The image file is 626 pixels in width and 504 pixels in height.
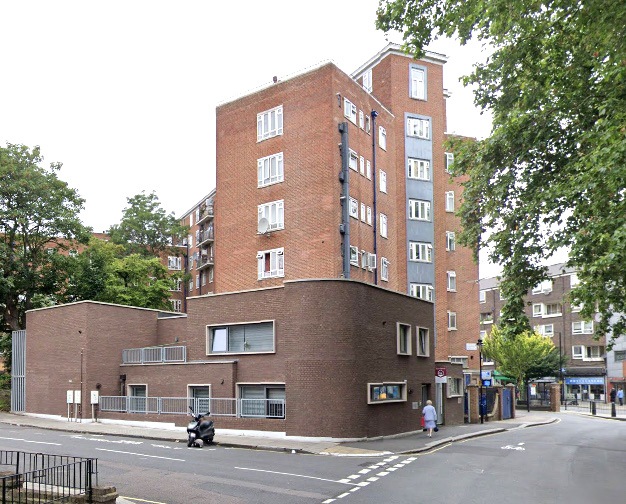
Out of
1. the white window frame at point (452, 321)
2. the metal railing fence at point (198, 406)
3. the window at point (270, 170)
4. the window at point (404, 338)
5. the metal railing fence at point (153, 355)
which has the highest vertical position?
the window at point (270, 170)

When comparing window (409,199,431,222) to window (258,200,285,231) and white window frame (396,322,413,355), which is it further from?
white window frame (396,322,413,355)

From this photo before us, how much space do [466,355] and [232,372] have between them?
2564 cm

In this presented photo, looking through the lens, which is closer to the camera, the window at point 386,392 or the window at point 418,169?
the window at point 386,392

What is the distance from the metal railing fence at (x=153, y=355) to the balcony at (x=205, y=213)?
36714mm

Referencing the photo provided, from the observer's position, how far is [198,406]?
30.6m

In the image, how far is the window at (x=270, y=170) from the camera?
3725 centimetres

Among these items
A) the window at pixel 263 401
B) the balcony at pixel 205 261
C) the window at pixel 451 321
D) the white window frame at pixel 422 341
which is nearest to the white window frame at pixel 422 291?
the window at pixel 451 321

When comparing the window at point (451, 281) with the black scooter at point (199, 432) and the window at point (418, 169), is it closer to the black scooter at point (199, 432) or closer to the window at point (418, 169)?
the window at point (418, 169)

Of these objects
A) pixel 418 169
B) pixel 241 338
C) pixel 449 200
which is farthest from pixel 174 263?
pixel 241 338

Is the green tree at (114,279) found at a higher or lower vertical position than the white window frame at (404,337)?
higher

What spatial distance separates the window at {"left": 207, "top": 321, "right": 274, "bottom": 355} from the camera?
29.2 metres

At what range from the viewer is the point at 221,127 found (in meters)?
40.7

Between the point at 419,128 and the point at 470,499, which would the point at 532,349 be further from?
the point at 470,499

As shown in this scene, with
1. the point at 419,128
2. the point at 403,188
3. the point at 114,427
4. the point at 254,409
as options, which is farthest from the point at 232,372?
the point at 419,128
